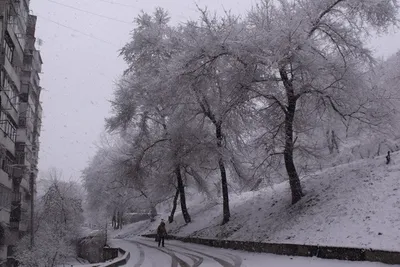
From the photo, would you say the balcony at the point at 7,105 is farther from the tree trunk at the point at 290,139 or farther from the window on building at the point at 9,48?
the tree trunk at the point at 290,139

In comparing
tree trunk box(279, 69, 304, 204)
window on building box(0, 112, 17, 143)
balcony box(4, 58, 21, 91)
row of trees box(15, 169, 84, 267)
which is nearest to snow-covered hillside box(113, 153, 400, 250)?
tree trunk box(279, 69, 304, 204)

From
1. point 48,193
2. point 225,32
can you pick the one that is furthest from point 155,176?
point 225,32

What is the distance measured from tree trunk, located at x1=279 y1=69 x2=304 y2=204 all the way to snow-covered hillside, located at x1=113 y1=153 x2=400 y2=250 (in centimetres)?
57

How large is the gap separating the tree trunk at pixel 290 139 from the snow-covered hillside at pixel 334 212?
22.6 inches

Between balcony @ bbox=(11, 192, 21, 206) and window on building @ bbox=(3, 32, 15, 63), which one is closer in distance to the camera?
window on building @ bbox=(3, 32, 15, 63)

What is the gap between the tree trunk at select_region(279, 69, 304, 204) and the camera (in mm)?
19703

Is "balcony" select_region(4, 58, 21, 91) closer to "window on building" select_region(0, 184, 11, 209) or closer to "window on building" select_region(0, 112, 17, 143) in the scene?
"window on building" select_region(0, 112, 17, 143)

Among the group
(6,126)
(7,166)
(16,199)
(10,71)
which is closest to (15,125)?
(7,166)

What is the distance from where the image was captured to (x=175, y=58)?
800 inches

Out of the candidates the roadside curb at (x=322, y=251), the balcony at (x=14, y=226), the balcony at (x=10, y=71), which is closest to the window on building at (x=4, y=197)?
the balcony at (x=14, y=226)

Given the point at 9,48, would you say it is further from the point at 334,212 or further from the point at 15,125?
the point at 334,212

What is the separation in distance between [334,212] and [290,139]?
178 inches

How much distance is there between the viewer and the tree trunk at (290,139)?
19703 millimetres

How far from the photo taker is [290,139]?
19688mm
